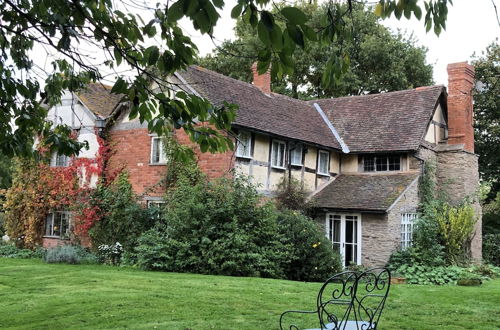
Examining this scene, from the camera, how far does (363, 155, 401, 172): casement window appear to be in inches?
789

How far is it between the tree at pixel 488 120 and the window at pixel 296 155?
11.0 m

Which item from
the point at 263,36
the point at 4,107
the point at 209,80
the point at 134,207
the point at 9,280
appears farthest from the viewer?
the point at 209,80

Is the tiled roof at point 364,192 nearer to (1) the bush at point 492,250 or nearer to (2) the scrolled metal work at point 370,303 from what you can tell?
(2) the scrolled metal work at point 370,303

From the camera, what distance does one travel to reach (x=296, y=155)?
19.2 m

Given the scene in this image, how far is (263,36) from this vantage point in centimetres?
264

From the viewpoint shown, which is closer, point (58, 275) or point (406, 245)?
point (58, 275)

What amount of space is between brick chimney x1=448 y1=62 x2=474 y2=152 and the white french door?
6545 millimetres

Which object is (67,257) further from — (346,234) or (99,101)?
(346,234)

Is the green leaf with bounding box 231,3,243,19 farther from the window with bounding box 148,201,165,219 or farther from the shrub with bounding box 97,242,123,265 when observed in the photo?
Result: the shrub with bounding box 97,242,123,265

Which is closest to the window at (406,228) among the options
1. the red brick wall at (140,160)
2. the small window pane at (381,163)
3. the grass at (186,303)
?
the small window pane at (381,163)

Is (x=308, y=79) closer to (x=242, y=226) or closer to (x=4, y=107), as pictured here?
(x=242, y=226)

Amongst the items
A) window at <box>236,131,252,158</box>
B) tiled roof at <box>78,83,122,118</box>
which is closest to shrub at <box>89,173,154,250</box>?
tiled roof at <box>78,83,122,118</box>

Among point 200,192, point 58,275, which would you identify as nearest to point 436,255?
point 200,192

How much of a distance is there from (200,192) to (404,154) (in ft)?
29.8
